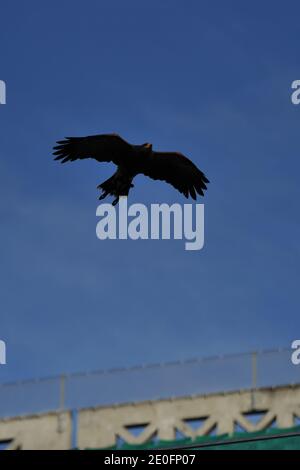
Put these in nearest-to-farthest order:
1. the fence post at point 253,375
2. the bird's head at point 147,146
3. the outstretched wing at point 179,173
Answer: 1. the bird's head at point 147,146
2. the outstretched wing at point 179,173
3. the fence post at point 253,375

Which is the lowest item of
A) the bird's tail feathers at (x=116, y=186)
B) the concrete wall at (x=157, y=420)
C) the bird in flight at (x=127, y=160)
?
the concrete wall at (x=157, y=420)

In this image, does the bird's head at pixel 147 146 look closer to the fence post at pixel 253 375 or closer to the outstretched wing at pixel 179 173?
the outstretched wing at pixel 179 173

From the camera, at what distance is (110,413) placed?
164ft

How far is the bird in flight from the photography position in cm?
3822

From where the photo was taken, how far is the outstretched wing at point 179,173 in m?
40.2

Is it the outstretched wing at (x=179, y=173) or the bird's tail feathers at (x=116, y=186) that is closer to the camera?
the bird's tail feathers at (x=116, y=186)

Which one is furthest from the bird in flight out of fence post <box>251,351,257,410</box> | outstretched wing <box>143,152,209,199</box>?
fence post <box>251,351,257,410</box>

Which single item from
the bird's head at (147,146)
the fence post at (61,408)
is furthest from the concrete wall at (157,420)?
the bird's head at (147,146)

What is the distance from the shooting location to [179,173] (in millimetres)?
40781

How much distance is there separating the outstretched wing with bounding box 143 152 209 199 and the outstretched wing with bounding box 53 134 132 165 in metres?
1.42

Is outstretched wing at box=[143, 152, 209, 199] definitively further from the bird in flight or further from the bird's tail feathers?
the bird's tail feathers

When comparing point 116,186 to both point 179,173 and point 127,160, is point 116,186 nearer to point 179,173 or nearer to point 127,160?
point 127,160
